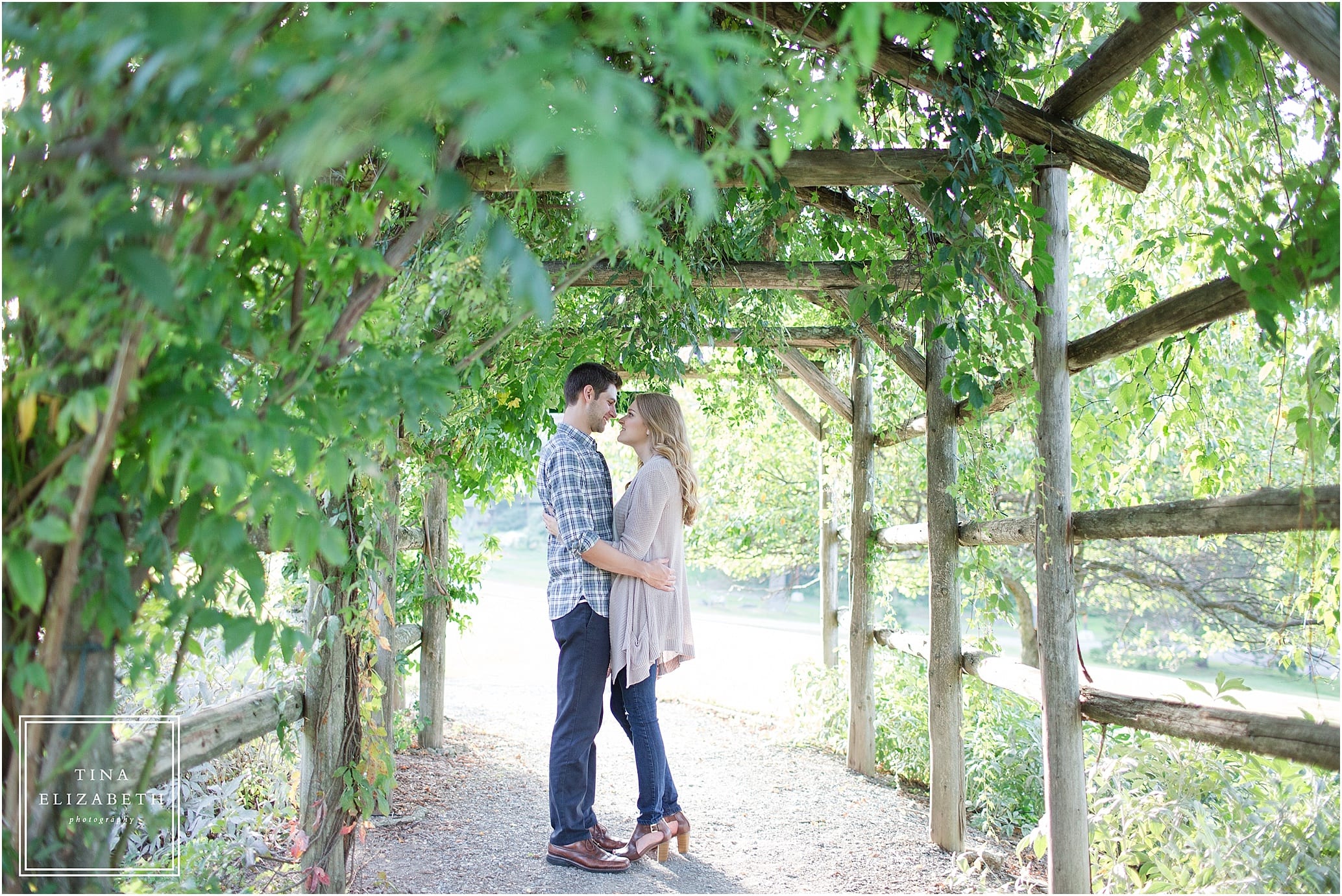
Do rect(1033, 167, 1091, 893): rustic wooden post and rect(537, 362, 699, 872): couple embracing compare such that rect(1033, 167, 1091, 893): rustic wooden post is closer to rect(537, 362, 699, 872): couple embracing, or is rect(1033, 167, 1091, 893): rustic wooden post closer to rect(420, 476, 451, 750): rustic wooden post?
rect(537, 362, 699, 872): couple embracing

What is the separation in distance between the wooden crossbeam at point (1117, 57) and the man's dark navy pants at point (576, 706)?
6.93 ft

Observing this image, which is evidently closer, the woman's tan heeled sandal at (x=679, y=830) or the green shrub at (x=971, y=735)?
the woman's tan heeled sandal at (x=679, y=830)

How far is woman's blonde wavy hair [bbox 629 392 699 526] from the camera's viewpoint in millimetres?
3117

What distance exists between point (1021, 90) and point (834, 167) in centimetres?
56

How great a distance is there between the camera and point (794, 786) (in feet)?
14.1

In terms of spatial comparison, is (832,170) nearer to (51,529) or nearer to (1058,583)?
(1058,583)

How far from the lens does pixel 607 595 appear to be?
302 cm

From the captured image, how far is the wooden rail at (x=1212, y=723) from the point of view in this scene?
1.83 m

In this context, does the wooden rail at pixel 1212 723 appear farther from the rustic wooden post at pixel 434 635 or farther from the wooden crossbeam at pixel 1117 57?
the rustic wooden post at pixel 434 635

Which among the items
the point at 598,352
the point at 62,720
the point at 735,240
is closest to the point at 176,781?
the point at 62,720

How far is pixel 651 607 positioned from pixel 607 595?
0.15 m

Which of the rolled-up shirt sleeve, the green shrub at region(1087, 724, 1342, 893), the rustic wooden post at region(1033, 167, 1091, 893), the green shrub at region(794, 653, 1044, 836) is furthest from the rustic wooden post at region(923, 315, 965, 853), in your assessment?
the rolled-up shirt sleeve

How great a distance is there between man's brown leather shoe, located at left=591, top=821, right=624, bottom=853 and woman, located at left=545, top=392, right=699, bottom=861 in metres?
Answer: 0.04

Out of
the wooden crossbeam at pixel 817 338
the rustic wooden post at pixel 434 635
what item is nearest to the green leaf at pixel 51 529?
the rustic wooden post at pixel 434 635
